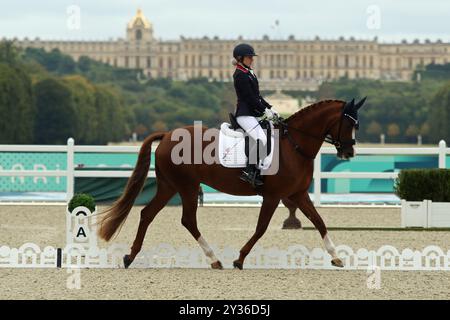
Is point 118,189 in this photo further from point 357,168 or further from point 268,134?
point 357,168

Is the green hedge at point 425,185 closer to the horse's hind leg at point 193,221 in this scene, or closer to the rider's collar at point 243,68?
the horse's hind leg at point 193,221

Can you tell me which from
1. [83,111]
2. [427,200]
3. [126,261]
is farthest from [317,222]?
[83,111]

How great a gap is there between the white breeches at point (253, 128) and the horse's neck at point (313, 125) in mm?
304

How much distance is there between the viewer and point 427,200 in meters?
14.4

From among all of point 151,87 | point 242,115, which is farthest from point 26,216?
point 151,87

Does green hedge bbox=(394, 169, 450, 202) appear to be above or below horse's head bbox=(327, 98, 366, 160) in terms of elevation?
below

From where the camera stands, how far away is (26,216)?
1619 cm

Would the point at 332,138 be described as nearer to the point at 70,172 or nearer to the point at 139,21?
the point at 70,172

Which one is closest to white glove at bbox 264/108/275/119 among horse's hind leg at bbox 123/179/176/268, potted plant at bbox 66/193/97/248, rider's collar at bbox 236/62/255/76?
rider's collar at bbox 236/62/255/76

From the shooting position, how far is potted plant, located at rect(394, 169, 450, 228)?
1434cm

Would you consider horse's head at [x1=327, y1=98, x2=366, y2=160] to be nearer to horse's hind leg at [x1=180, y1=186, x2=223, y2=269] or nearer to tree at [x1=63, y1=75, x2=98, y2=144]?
horse's hind leg at [x1=180, y1=186, x2=223, y2=269]

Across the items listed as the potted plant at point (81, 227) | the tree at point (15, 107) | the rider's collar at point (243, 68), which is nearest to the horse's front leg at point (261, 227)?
the rider's collar at point (243, 68)

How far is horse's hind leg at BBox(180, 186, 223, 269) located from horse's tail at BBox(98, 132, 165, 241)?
1.41ft

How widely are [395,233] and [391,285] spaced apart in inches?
192
